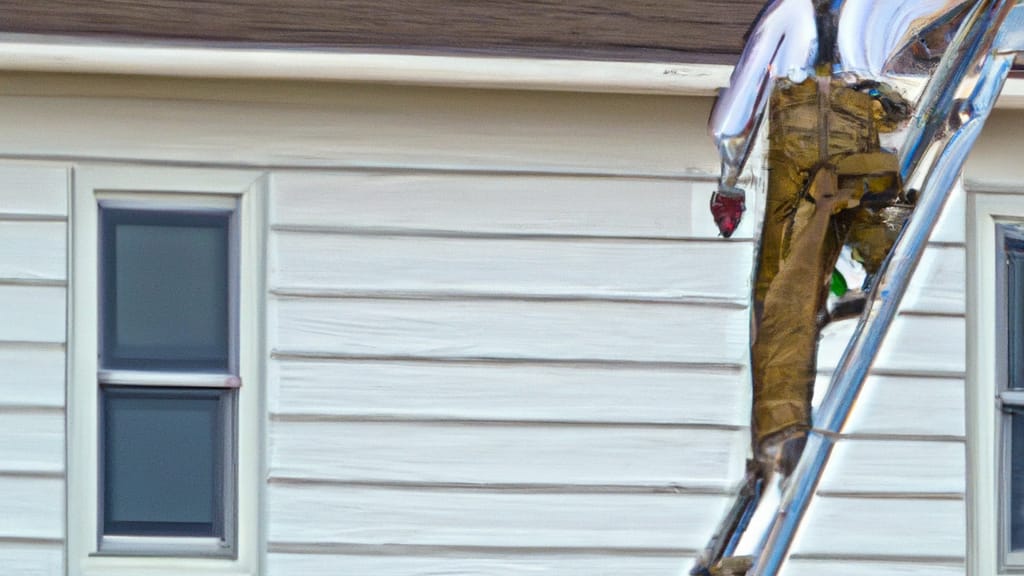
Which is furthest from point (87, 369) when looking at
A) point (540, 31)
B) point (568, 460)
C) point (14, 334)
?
point (540, 31)

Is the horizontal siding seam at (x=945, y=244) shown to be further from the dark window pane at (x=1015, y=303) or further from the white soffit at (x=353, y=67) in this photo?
the white soffit at (x=353, y=67)

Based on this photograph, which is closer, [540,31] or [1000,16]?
[1000,16]

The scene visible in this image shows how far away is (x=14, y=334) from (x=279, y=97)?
90 cm

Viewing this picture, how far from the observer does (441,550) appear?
306 cm

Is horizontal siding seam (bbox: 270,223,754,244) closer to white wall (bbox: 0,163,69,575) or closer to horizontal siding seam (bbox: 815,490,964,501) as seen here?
white wall (bbox: 0,163,69,575)

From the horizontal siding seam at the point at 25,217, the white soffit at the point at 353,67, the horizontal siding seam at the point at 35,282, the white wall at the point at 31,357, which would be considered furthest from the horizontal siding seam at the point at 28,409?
the white soffit at the point at 353,67

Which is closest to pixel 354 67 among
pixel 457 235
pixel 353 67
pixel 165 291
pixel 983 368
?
pixel 353 67

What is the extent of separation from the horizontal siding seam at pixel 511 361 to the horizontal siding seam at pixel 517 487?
31cm

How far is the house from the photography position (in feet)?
9.84

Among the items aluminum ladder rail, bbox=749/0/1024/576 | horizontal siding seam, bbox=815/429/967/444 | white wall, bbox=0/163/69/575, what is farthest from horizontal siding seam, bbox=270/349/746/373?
aluminum ladder rail, bbox=749/0/1024/576

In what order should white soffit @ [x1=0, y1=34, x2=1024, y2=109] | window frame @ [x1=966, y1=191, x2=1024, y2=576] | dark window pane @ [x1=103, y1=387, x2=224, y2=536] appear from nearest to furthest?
white soffit @ [x1=0, y1=34, x2=1024, y2=109] → dark window pane @ [x1=103, y1=387, x2=224, y2=536] → window frame @ [x1=966, y1=191, x2=1024, y2=576]

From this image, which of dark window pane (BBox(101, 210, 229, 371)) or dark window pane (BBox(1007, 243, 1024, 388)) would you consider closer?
dark window pane (BBox(101, 210, 229, 371))

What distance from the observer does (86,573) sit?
9.96 ft

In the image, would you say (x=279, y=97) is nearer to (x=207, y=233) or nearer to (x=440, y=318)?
(x=207, y=233)
